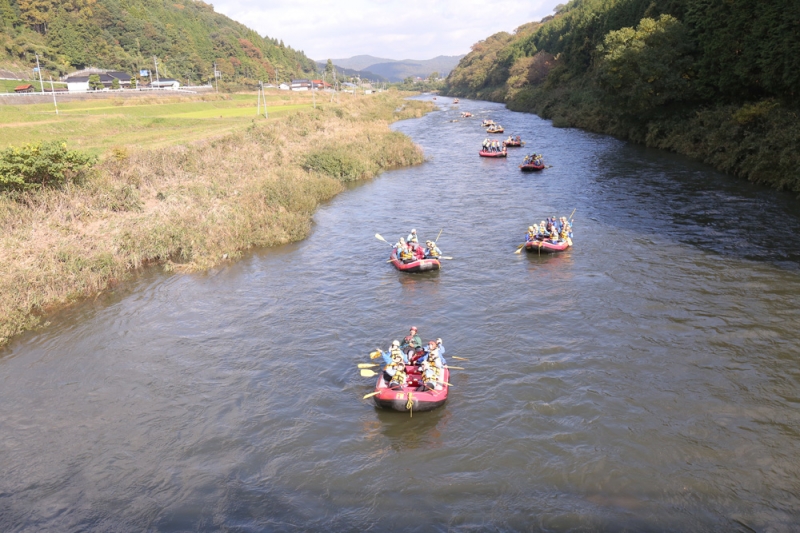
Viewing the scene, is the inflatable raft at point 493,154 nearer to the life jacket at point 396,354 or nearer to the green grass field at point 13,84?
the life jacket at point 396,354

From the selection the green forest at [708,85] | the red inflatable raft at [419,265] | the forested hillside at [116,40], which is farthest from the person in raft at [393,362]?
the forested hillside at [116,40]

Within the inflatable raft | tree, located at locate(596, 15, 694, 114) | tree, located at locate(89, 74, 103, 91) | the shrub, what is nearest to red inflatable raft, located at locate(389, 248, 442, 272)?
the shrub

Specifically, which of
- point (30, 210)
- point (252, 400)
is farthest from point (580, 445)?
point (30, 210)

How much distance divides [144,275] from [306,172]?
1648cm

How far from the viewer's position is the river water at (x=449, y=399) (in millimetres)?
11328

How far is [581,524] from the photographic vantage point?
10641 millimetres

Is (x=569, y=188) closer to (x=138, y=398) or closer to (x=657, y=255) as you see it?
(x=657, y=255)

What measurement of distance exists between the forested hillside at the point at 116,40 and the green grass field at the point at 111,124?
54.2m

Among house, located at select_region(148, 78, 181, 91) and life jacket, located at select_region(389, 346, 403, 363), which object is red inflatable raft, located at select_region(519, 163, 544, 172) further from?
house, located at select_region(148, 78, 181, 91)

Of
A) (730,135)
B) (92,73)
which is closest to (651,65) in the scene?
(730,135)

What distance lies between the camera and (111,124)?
5012 centimetres

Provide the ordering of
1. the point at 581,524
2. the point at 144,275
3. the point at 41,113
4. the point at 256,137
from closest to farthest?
the point at 581,524
the point at 144,275
the point at 256,137
the point at 41,113

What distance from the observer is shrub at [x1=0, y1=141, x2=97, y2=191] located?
2422 centimetres

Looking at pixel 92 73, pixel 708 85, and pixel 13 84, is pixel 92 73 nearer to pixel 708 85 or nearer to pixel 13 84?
pixel 13 84
